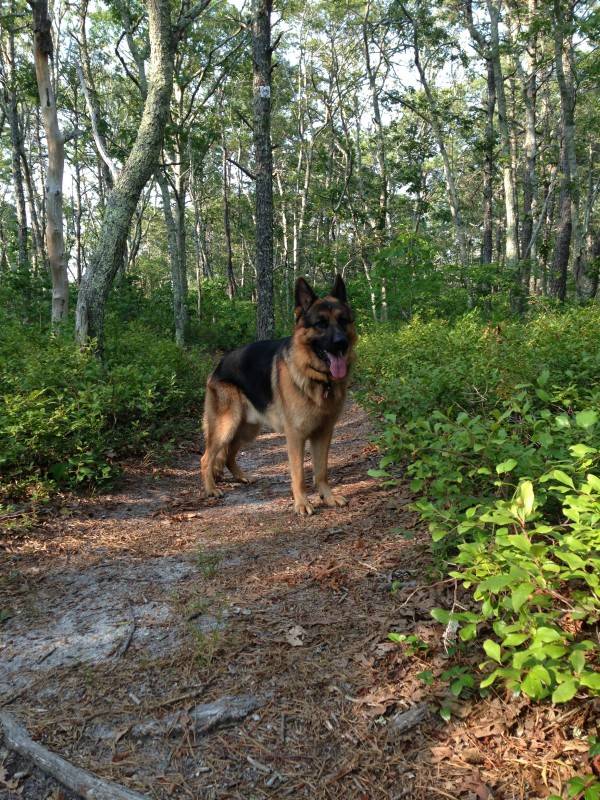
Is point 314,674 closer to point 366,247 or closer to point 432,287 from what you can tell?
Result: point 432,287

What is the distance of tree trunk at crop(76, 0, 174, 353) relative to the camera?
7094mm

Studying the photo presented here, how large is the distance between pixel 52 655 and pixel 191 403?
554 centimetres

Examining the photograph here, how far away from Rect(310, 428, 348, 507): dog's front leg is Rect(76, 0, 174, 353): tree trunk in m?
4.03

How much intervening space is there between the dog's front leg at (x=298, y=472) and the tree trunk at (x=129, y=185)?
393 cm

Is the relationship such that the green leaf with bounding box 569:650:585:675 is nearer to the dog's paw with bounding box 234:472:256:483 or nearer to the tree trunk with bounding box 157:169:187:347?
the dog's paw with bounding box 234:472:256:483

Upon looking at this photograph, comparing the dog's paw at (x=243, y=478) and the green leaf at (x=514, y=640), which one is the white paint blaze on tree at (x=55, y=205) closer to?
the dog's paw at (x=243, y=478)

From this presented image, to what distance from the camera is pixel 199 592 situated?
3006 millimetres

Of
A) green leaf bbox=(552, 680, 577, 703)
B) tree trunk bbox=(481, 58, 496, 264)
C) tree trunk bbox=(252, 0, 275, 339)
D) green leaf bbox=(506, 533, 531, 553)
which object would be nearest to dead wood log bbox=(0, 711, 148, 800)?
green leaf bbox=(552, 680, 577, 703)

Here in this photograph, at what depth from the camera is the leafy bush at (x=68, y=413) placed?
451 cm

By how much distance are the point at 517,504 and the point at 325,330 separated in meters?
2.78

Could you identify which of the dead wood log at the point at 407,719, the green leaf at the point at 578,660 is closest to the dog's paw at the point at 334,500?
the dead wood log at the point at 407,719

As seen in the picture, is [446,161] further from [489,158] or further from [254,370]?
[254,370]

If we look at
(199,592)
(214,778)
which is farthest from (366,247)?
(214,778)

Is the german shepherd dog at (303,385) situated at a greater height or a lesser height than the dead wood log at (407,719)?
greater
